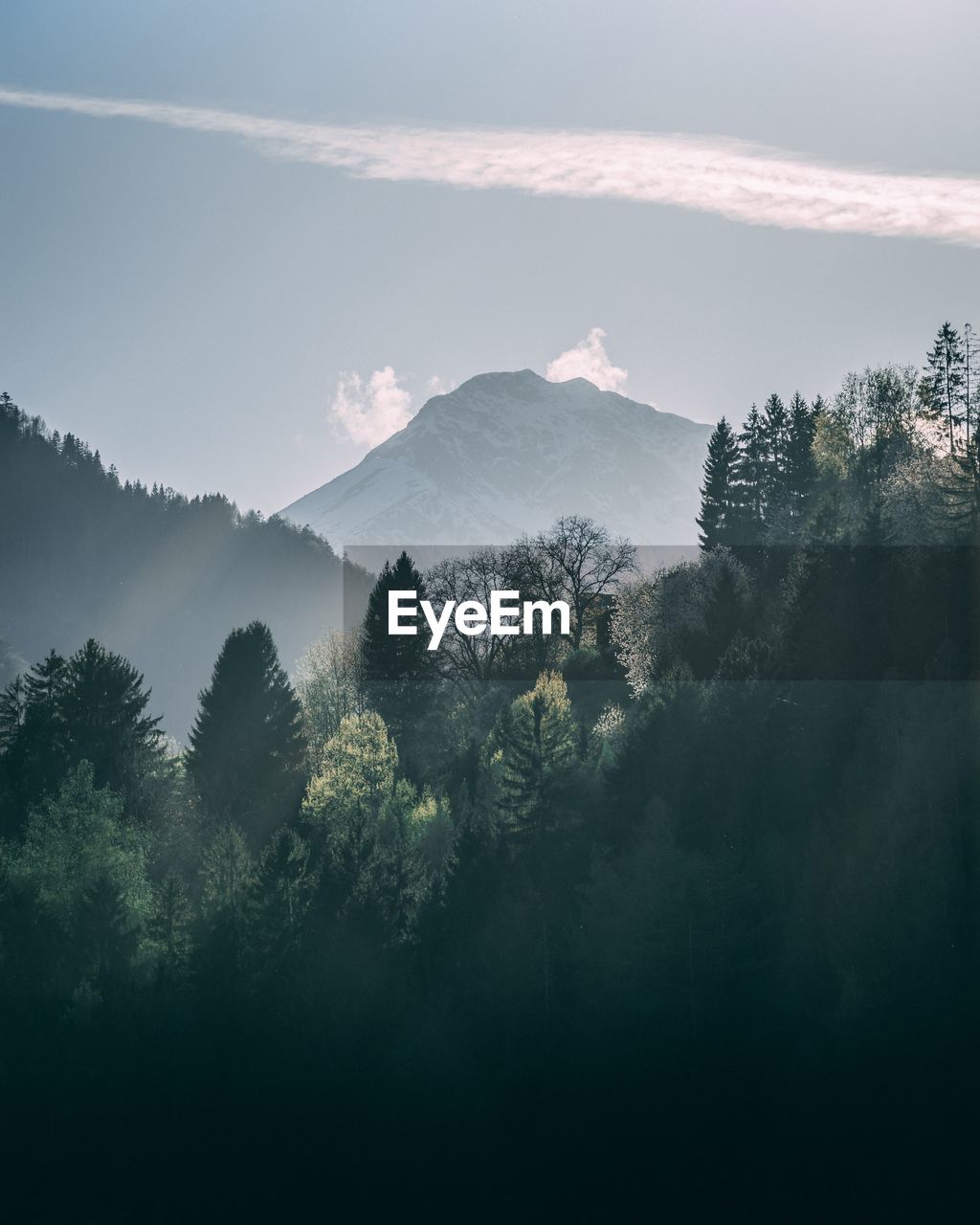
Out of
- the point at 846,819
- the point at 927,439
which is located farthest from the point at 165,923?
the point at 927,439

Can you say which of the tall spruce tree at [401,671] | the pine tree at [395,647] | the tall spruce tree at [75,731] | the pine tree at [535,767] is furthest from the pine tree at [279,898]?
the pine tree at [395,647]

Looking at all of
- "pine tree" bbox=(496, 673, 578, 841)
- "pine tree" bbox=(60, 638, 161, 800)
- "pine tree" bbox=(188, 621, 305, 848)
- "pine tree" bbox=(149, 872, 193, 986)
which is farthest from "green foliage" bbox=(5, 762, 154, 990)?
"pine tree" bbox=(496, 673, 578, 841)

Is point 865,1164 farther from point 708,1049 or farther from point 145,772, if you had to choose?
point 145,772

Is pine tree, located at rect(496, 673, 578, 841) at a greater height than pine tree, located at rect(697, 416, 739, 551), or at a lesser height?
lesser

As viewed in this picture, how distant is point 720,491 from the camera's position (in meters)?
94.8

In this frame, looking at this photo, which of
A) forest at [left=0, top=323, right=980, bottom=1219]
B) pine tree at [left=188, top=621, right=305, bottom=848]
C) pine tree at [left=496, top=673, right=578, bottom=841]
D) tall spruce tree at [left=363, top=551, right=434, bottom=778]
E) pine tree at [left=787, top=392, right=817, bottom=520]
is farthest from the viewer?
pine tree at [left=787, top=392, right=817, bottom=520]

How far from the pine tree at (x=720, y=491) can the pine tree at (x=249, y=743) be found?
3338 cm

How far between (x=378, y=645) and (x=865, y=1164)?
133 feet

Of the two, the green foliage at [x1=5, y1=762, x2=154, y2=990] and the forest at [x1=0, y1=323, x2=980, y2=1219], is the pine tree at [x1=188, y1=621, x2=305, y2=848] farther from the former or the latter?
the forest at [x1=0, y1=323, x2=980, y2=1219]

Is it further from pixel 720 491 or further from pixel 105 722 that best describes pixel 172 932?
pixel 720 491

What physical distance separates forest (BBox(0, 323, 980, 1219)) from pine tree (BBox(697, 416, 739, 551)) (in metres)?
27.9

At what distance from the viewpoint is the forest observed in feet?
175

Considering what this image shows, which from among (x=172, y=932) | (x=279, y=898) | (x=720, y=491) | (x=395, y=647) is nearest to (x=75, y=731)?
(x=172, y=932)

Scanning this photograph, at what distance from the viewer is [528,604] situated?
83.2 m
